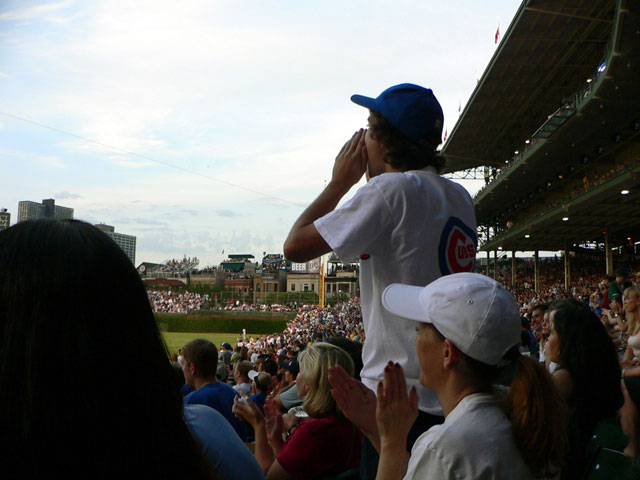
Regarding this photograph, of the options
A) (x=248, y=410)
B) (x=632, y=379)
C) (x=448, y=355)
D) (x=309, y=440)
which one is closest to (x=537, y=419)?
(x=448, y=355)

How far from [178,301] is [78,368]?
314 feet

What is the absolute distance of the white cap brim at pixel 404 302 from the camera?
2.07 m

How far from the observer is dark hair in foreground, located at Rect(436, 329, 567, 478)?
1895 mm

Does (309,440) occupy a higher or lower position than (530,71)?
lower

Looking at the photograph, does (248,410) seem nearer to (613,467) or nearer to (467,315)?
(467,315)

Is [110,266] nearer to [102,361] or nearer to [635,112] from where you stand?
[102,361]

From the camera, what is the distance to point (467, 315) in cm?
208

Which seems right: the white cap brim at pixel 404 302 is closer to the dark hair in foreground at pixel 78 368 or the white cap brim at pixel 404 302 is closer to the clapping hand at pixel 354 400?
the clapping hand at pixel 354 400

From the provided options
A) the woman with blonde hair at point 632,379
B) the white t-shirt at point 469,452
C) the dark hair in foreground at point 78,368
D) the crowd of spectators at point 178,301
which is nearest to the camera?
the dark hair in foreground at point 78,368

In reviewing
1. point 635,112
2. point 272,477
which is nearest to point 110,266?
point 272,477

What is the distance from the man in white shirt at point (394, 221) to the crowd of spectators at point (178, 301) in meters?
75.9

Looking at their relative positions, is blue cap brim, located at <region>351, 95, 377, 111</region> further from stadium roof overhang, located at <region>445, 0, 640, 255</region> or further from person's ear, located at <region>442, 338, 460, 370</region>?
stadium roof overhang, located at <region>445, 0, 640, 255</region>

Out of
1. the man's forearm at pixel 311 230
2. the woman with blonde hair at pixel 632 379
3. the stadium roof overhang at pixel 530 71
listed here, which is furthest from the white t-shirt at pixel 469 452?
the stadium roof overhang at pixel 530 71

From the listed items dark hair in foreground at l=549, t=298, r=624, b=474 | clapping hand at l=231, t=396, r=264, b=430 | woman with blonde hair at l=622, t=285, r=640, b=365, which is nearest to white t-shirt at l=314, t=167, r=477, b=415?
clapping hand at l=231, t=396, r=264, b=430
